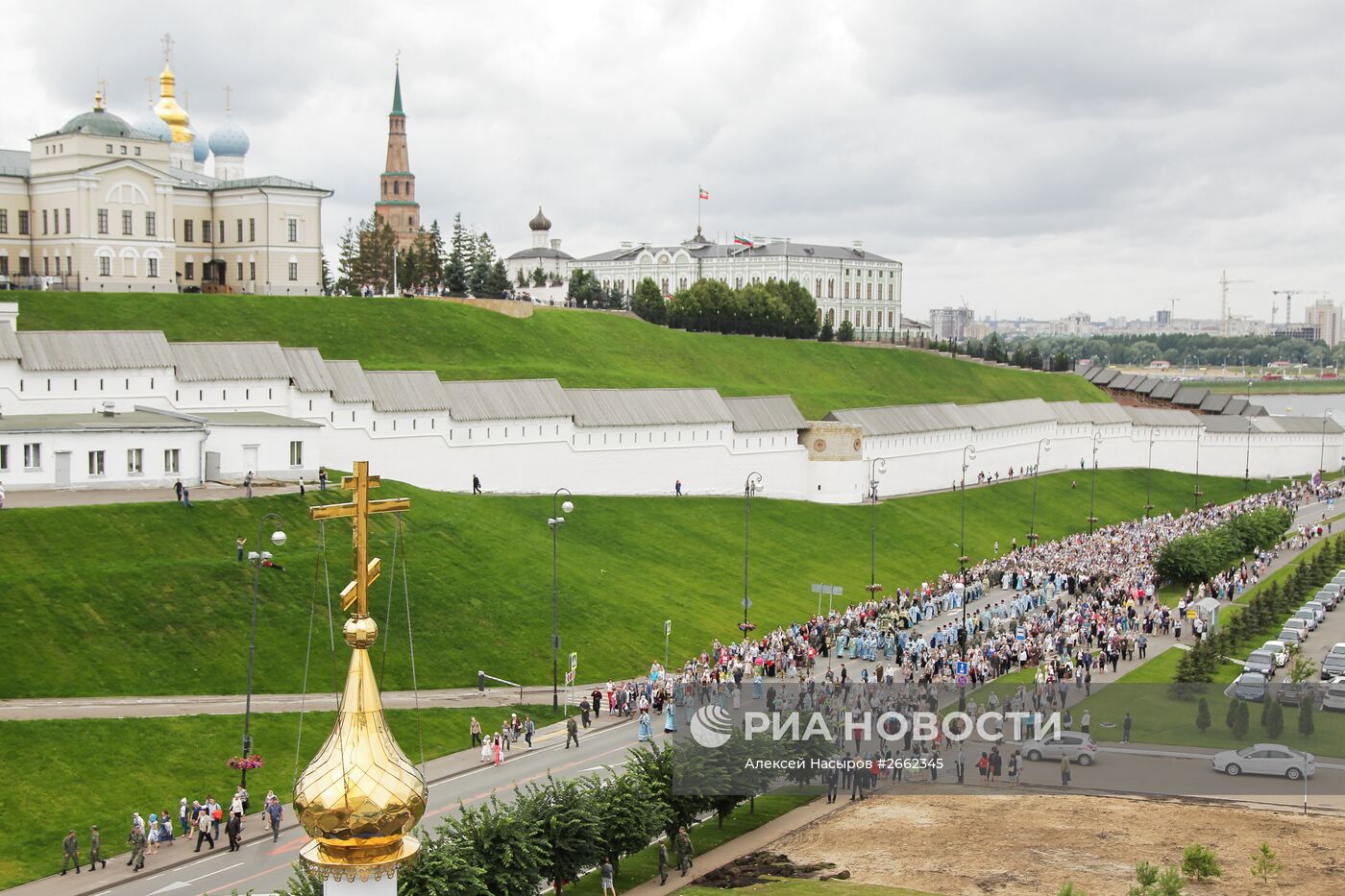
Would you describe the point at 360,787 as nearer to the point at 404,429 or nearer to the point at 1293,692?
the point at 1293,692

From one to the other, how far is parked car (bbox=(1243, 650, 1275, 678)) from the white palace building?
30.8m

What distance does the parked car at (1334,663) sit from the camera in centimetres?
4381

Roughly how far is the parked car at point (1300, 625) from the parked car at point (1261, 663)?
567 centimetres

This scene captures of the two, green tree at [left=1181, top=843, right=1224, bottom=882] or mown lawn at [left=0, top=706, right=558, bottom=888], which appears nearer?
green tree at [left=1181, top=843, right=1224, bottom=882]

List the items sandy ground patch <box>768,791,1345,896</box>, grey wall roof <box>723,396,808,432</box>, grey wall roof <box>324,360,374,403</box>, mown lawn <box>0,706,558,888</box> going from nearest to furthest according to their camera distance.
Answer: sandy ground patch <box>768,791,1345,896</box> → mown lawn <box>0,706,558,888</box> → grey wall roof <box>324,360,374,403</box> → grey wall roof <box>723,396,808,432</box>

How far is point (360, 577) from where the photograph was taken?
9492 mm

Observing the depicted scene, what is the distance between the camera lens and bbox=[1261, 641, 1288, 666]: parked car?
46781mm

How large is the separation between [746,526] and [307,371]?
61.9 feet

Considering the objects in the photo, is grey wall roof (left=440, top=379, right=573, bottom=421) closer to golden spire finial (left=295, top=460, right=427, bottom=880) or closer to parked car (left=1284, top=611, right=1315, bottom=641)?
parked car (left=1284, top=611, right=1315, bottom=641)

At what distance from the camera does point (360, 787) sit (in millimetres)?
9383

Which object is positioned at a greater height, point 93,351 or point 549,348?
point 549,348

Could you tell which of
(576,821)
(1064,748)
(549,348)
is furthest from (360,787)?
(549,348)

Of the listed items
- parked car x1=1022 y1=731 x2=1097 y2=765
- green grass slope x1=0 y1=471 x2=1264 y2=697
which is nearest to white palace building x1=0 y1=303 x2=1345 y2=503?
green grass slope x1=0 y1=471 x2=1264 y2=697

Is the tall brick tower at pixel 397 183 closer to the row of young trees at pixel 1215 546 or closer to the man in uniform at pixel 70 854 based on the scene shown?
the row of young trees at pixel 1215 546
